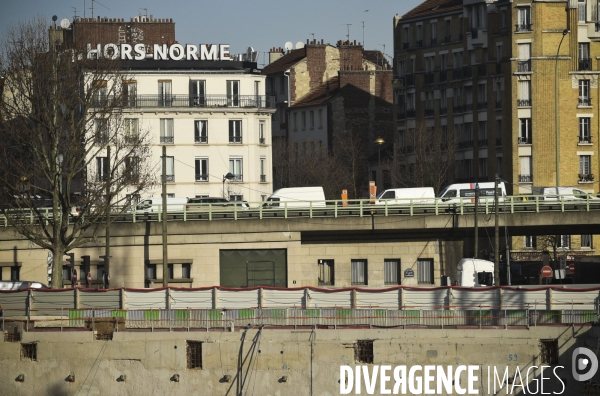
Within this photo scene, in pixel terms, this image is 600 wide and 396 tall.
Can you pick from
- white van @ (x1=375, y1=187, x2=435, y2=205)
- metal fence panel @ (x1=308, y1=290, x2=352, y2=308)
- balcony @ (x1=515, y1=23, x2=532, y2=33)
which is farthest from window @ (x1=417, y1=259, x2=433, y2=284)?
balcony @ (x1=515, y1=23, x2=532, y2=33)

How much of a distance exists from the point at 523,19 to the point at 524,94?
5.97m

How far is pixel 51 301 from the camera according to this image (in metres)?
55.5

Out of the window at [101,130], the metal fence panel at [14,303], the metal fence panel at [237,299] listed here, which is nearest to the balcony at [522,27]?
the window at [101,130]

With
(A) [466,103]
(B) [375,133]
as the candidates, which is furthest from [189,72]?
(B) [375,133]

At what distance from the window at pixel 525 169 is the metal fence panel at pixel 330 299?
5054cm

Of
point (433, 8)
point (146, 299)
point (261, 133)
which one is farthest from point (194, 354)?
point (433, 8)

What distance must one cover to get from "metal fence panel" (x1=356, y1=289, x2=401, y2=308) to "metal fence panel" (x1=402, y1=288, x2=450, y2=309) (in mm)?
370

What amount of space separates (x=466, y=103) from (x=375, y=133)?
19027 millimetres

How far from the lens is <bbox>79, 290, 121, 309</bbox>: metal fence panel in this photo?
5459cm

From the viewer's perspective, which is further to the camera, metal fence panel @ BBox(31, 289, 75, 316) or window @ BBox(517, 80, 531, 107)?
window @ BBox(517, 80, 531, 107)

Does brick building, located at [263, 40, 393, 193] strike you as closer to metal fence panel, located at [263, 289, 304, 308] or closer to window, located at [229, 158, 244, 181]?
window, located at [229, 158, 244, 181]

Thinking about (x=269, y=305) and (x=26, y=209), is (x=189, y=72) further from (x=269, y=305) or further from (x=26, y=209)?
(x=269, y=305)

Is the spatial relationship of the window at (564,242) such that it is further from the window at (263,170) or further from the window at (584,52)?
the window at (263,170)

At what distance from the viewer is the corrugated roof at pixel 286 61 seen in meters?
132
